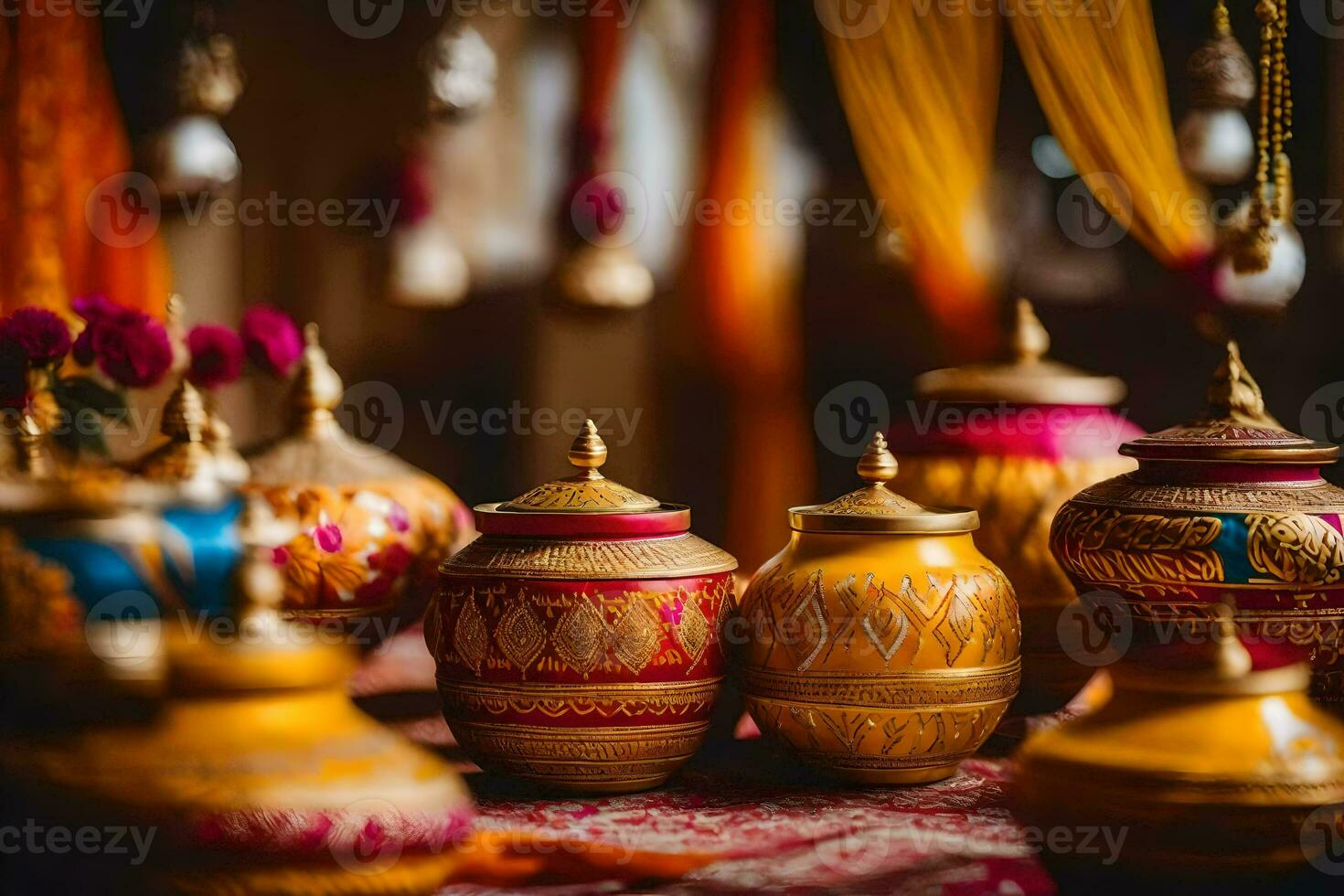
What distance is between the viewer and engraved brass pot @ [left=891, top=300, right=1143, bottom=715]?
206cm

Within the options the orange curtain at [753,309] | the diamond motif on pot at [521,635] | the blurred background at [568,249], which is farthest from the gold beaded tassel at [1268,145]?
the diamond motif on pot at [521,635]

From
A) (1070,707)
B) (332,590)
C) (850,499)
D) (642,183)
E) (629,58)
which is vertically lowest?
(1070,707)

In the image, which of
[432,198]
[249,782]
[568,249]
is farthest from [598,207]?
[249,782]

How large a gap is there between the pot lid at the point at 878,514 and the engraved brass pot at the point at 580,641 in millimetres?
130

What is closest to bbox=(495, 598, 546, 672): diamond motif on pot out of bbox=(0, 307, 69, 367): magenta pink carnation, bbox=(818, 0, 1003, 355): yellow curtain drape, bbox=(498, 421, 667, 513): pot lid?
Answer: bbox=(498, 421, 667, 513): pot lid

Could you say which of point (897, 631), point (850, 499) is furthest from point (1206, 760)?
point (850, 499)

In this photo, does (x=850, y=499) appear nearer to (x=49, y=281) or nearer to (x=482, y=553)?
(x=482, y=553)

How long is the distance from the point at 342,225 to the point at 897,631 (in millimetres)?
1252

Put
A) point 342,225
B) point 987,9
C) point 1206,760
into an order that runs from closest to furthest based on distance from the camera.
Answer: point 1206,760 → point 987,9 → point 342,225

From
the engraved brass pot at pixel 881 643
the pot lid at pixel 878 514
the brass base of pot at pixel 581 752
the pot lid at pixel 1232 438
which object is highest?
the pot lid at pixel 1232 438

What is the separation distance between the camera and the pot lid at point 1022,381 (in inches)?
86.7

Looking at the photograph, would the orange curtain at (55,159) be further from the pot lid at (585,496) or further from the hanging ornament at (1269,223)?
the hanging ornament at (1269,223)

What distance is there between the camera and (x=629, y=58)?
2.55m

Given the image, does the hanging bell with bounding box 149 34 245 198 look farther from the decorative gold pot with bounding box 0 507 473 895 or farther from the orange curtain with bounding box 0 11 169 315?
the decorative gold pot with bounding box 0 507 473 895
